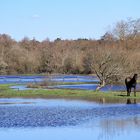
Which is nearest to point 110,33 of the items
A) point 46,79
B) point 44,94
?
point 46,79

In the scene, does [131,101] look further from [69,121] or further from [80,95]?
[69,121]

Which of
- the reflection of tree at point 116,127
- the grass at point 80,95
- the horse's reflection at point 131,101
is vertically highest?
the grass at point 80,95

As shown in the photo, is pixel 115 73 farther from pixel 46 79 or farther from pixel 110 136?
pixel 110 136

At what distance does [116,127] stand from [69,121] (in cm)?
278

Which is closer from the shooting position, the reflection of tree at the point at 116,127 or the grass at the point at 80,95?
the reflection of tree at the point at 116,127

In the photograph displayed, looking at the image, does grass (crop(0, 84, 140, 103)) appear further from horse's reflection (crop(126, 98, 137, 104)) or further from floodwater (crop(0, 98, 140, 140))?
floodwater (crop(0, 98, 140, 140))

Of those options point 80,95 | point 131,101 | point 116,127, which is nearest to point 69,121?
point 116,127

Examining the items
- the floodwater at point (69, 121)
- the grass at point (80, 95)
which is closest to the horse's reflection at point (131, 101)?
the grass at point (80, 95)

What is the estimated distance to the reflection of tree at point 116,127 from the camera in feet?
64.8

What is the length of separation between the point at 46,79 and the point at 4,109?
26.7 m

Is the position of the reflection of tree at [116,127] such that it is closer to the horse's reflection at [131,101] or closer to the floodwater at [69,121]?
the floodwater at [69,121]

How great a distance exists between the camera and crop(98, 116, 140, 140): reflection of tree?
19.8m

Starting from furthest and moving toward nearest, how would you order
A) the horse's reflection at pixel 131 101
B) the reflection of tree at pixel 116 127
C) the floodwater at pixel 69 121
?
the horse's reflection at pixel 131 101 < the reflection of tree at pixel 116 127 < the floodwater at pixel 69 121

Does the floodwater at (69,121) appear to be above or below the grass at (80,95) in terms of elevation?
below
